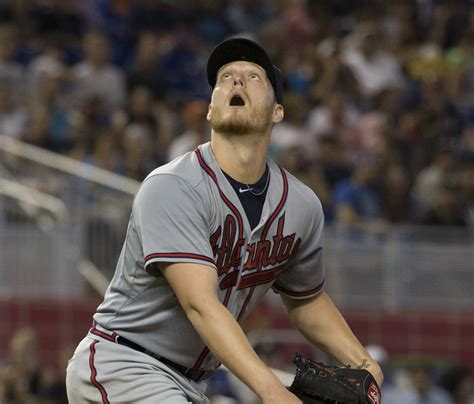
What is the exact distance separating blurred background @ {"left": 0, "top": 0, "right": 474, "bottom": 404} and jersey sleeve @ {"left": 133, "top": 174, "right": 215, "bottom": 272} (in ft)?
14.7

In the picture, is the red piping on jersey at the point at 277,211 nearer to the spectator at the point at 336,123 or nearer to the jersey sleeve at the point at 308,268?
the jersey sleeve at the point at 308,268

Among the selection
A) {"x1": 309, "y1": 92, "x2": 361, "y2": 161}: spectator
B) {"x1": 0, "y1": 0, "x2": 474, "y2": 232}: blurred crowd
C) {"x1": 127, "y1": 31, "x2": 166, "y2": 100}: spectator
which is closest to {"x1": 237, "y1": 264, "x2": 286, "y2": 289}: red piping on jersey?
{"x1": 0, "y1": 0, "x2": 474, "y2": 232}: blurred crowd

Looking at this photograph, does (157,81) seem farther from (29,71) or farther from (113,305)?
(113,305)

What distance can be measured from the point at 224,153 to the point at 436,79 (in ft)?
28.2

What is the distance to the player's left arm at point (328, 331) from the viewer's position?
4145 millimetres

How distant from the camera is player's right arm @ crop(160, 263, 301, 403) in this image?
3416 millimetres

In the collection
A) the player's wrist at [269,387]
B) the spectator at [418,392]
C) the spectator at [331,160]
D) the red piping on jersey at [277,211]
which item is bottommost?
the player's wrist at [269,387]

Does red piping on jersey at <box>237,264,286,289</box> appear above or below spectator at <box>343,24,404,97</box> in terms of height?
below

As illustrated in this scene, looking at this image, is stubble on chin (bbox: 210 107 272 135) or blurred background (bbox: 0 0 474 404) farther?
blurred background (bbox: 0 0 474 404)

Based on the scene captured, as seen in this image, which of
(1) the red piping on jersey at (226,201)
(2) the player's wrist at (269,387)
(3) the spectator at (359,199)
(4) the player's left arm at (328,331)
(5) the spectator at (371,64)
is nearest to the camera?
(2) the player's wrist at (269,387)

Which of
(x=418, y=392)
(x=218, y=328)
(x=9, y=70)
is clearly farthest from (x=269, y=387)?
(x=9, y=70)

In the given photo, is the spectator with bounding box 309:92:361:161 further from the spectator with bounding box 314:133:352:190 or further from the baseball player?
the baseball player

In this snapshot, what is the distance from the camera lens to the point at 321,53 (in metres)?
12.4

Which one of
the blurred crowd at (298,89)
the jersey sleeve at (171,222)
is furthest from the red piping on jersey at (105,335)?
the blurred crowd at (298,89)
